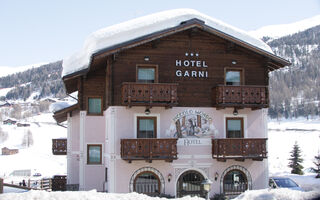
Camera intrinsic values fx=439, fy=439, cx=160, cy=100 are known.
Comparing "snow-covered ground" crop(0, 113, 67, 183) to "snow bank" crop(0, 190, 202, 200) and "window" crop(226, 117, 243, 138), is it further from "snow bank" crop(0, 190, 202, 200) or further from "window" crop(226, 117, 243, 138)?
"snow bank" crop(0, 190, 202, 200)

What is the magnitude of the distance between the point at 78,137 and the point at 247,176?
11.9 metres

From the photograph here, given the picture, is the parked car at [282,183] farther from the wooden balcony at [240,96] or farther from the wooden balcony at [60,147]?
the wooden balcony at [60,147]

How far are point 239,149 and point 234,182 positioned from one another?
6.99 feet

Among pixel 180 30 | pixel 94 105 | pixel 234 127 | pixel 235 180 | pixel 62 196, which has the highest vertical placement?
pixel 180 30

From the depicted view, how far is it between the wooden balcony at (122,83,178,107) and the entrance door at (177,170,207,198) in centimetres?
404

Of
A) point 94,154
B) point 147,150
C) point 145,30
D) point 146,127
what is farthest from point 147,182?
point 145,30

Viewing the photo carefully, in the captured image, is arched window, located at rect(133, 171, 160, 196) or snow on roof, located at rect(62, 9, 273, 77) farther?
snow on roof, located at rect(62, 9, 273, 77)

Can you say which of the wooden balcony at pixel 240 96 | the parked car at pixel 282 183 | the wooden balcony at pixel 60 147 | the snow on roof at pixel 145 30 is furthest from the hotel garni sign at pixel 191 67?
the wooden balcony at pixel 60 147

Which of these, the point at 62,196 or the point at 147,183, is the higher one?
the point at 62,196

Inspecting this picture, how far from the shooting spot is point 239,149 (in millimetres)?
23188

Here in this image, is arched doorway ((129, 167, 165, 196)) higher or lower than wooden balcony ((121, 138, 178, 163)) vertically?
lower

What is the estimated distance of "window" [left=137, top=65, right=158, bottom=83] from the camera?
23688mm

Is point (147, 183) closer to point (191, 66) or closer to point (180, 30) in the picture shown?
point (191, 66)

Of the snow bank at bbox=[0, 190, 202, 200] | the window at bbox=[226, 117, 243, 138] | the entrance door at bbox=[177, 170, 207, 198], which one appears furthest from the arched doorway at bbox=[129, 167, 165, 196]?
the snow bank at bbox=[0, 190, 202, 200]
